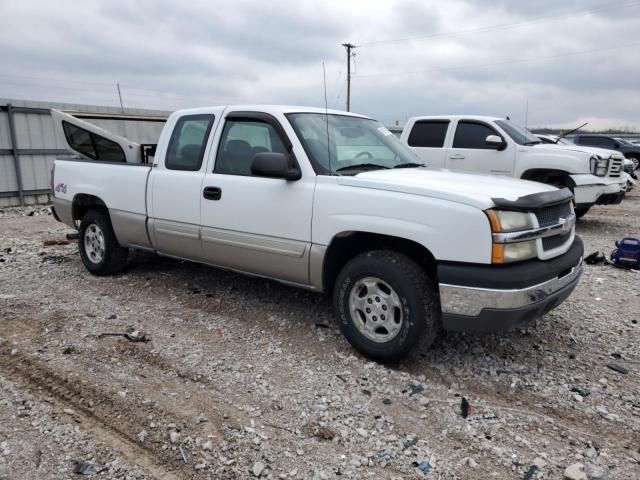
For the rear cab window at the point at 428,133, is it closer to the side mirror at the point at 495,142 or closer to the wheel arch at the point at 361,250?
the side mirror at the point at 495,142

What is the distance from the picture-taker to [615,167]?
9.41m

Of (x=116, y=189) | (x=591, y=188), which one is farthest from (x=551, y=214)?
(x=591, y=188)

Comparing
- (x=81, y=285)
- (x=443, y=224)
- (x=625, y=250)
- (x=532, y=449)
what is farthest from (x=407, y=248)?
(x=625, y=250)

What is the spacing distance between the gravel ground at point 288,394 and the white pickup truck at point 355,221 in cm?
50

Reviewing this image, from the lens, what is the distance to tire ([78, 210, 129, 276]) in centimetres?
584

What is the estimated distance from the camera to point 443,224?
3324 millimetres

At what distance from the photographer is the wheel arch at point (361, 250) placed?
12.1ft

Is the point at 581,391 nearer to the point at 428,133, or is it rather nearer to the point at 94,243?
the point at 94,243

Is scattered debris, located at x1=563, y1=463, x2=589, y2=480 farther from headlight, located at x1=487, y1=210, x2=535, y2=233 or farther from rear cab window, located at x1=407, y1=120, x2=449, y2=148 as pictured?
rear cab window, located at x1=407, y1=120, x2=449, y2=148

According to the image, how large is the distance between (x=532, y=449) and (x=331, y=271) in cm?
187

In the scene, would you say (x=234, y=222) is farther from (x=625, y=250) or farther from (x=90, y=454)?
(x=625, y=250)

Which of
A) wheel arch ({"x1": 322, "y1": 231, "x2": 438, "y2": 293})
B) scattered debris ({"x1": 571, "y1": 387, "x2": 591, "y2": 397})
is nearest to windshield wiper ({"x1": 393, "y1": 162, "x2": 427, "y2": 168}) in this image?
wheel arch ({"x1": 322, "y1": 231, "x2": 438, "y2": 293})

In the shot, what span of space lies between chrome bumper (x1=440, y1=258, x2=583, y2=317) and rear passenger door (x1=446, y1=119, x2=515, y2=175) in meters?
6.09

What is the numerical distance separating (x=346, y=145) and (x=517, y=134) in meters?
6.10
